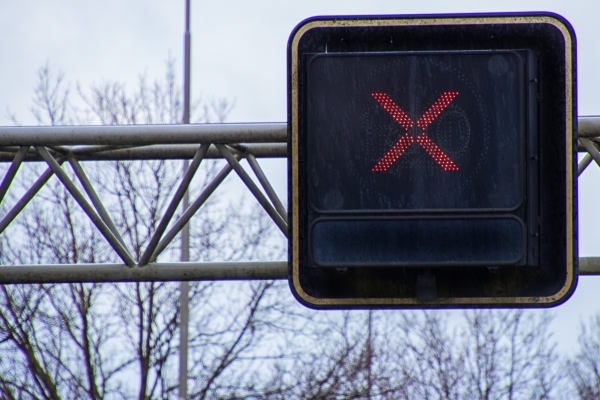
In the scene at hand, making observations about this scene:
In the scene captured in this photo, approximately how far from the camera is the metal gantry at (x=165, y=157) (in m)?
5.98

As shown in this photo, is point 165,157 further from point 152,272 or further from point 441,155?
point 441,155

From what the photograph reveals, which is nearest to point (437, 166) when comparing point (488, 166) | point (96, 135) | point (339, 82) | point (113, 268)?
point (488, 166)

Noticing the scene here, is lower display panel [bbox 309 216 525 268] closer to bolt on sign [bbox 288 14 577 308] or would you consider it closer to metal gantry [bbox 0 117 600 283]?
bolt on sign [bbox 288 14 577 308]

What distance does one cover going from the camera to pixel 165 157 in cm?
718

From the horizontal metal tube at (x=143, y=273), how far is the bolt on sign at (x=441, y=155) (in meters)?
3.36

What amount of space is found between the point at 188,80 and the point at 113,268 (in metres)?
8.01

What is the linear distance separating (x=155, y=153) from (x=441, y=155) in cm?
450

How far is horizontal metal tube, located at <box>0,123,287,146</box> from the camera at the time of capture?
5.94 m

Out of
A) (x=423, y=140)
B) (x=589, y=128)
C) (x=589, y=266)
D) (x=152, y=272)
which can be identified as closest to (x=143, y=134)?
(x=152, y=272)

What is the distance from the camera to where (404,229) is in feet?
9.84

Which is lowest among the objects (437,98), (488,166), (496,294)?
(496,294)

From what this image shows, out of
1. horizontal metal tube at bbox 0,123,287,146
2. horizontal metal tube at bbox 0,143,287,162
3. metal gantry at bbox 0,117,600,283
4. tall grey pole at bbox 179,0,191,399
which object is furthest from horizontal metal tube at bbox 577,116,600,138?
tall grey pole at bbox 179,0,191,399

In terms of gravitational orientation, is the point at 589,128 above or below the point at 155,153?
below

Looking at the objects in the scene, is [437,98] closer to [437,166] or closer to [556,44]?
[437,166]
